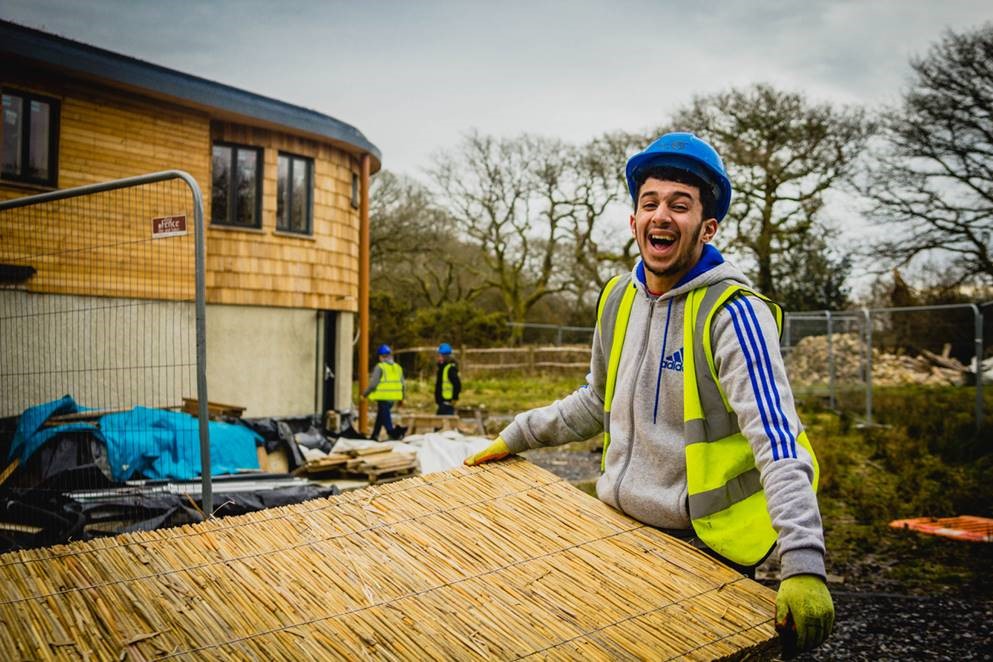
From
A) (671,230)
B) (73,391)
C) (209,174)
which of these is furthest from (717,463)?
(209,174)

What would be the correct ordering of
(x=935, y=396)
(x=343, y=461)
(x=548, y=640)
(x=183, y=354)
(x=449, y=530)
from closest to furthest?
(x=548, y=640)
(x=449, y=530)
(x=343, y=461)
(x=183, y=354)
(x=935, y=396)

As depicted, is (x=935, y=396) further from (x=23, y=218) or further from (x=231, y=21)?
(x=231, y=21)

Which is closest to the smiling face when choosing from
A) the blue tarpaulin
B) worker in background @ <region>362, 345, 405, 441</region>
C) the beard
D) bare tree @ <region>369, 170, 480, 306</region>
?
the beard

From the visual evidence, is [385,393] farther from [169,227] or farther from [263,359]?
[169,227]

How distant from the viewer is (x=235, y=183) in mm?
13820

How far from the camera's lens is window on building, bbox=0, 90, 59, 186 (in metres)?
11.0

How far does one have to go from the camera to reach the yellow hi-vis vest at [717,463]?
2348mm

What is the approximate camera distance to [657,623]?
2123 millimetres

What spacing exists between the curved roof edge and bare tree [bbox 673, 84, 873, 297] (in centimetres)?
1450

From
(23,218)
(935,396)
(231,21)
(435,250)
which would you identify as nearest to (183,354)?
(23,218)

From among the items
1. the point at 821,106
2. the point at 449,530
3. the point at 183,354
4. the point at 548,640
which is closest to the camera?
the point at 548,640

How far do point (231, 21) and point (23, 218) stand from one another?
33.1ft

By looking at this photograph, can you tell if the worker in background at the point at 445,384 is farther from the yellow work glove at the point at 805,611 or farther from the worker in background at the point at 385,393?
the yellow work glove at the point at 805,611

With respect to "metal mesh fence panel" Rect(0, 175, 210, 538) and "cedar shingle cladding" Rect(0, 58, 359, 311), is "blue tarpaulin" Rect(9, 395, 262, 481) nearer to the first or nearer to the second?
"metal mesh fence panel" Rect(0, 175, 210, 538)
